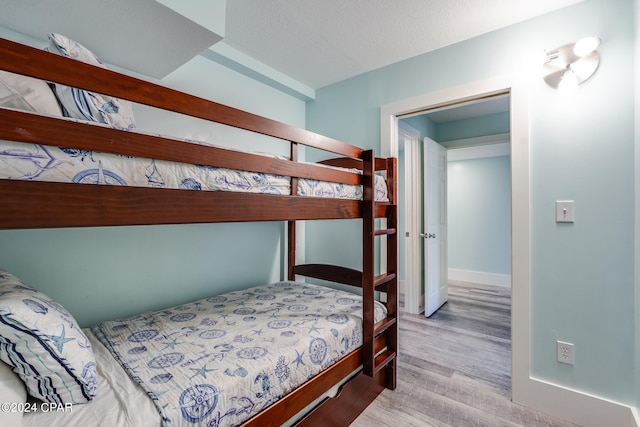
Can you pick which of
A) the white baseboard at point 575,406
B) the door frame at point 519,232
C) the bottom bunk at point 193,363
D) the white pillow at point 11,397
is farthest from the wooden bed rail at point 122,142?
the white baseboard at point 575,406

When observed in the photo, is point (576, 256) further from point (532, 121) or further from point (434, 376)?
point (434, 376)

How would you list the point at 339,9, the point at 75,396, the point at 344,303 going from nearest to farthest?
the point at 75,396
the point at 339,9
the point at 344,303

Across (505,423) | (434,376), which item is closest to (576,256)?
(505,423)

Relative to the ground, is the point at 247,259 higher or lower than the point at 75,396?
higher

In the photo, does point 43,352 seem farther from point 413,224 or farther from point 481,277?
point 481,277

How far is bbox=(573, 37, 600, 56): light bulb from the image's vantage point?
148 cm

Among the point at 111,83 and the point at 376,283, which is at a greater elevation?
the point at 111,83

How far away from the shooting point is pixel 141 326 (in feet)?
4.84

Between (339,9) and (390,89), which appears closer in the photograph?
(339,9)

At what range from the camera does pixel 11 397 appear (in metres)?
0.70

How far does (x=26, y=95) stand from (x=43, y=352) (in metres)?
0.76

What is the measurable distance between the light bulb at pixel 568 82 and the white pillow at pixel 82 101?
2.24 metres

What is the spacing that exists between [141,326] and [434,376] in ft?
6.41

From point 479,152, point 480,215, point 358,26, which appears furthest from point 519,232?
point 480,215
